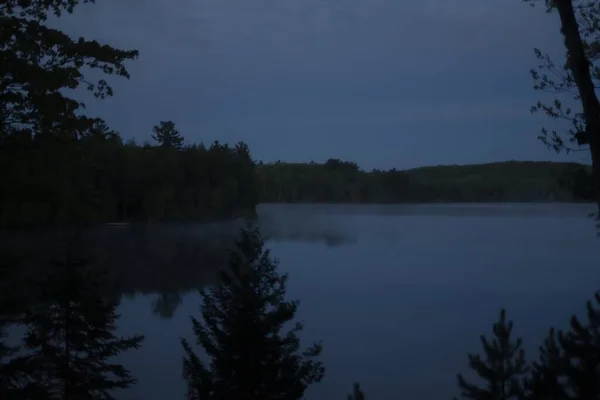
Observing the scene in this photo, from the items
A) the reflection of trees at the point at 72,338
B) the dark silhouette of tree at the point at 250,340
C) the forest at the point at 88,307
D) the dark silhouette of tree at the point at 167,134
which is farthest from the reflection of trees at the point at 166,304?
the dark silhouette of tree at the point at 167,134

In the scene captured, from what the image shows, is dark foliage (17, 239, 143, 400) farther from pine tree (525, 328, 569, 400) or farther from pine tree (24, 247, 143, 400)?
pine tree (525, 328, 569, 400)

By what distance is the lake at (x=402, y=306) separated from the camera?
375 inches

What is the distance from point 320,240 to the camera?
85.0 ft

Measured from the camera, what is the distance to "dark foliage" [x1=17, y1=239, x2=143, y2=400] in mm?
5086

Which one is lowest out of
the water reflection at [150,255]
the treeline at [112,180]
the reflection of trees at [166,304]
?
the reflection of trees at [166,304]

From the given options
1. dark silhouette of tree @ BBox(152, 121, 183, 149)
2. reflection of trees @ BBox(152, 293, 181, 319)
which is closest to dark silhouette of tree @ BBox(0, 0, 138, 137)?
reflection of trees @ BBox(152, 293, 181, 319)

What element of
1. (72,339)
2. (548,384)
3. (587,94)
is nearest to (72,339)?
(72,339)

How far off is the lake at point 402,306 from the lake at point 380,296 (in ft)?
0.09

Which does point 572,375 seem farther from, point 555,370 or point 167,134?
point 167,134

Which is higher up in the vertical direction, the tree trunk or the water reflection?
the tree trunk

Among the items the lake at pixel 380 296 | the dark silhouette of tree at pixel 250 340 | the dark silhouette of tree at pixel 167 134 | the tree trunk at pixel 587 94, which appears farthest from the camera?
the dark silhouette of tree at pixel 167 134

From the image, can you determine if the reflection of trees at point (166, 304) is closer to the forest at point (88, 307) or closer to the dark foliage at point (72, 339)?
the forest at point (88, 307)

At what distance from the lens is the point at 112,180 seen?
2597 centimetres

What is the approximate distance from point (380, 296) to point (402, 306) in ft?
3.57
